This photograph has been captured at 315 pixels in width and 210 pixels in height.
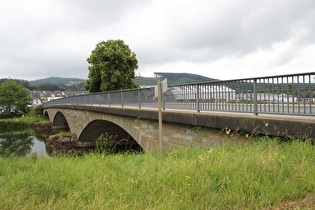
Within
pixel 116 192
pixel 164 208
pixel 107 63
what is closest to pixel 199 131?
pixel 116 192

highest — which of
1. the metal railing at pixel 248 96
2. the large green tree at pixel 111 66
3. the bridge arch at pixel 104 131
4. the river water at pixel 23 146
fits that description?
the large green tree at pixel 111 66

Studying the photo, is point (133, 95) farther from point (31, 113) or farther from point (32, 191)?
point (31, 113)

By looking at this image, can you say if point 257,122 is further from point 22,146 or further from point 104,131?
point 22,146

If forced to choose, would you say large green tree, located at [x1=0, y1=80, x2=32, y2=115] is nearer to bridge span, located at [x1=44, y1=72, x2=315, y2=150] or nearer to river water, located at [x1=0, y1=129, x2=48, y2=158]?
river water, located at [x1=0, y1=129, x2=48, y2=158]

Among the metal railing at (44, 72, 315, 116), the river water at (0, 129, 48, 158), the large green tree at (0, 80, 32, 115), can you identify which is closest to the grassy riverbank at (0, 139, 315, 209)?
the metal railing at (44, 72, 315, 116)

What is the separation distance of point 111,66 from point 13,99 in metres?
37.9

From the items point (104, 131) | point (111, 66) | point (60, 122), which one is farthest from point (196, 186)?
point (60, 122)

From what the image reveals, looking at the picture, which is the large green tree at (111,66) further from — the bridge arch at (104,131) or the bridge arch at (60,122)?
the bridge arch at (60,122)

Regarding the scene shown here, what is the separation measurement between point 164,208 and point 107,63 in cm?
2595

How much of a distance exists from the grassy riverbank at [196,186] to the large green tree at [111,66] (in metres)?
23.2

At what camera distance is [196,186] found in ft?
9.32

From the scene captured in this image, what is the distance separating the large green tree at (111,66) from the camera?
26.6 m

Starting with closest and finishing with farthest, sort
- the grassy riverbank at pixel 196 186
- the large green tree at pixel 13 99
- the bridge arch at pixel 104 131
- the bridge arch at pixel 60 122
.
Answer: the grassy riverbank at pixel 196 186, the bridge arch at pixel 104 131, the bridge arch at pixel 60 122, the large green tree at pixel 13 99

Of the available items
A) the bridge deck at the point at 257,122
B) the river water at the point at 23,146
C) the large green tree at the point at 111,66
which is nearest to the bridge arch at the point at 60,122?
the river water at the point at 23,146
